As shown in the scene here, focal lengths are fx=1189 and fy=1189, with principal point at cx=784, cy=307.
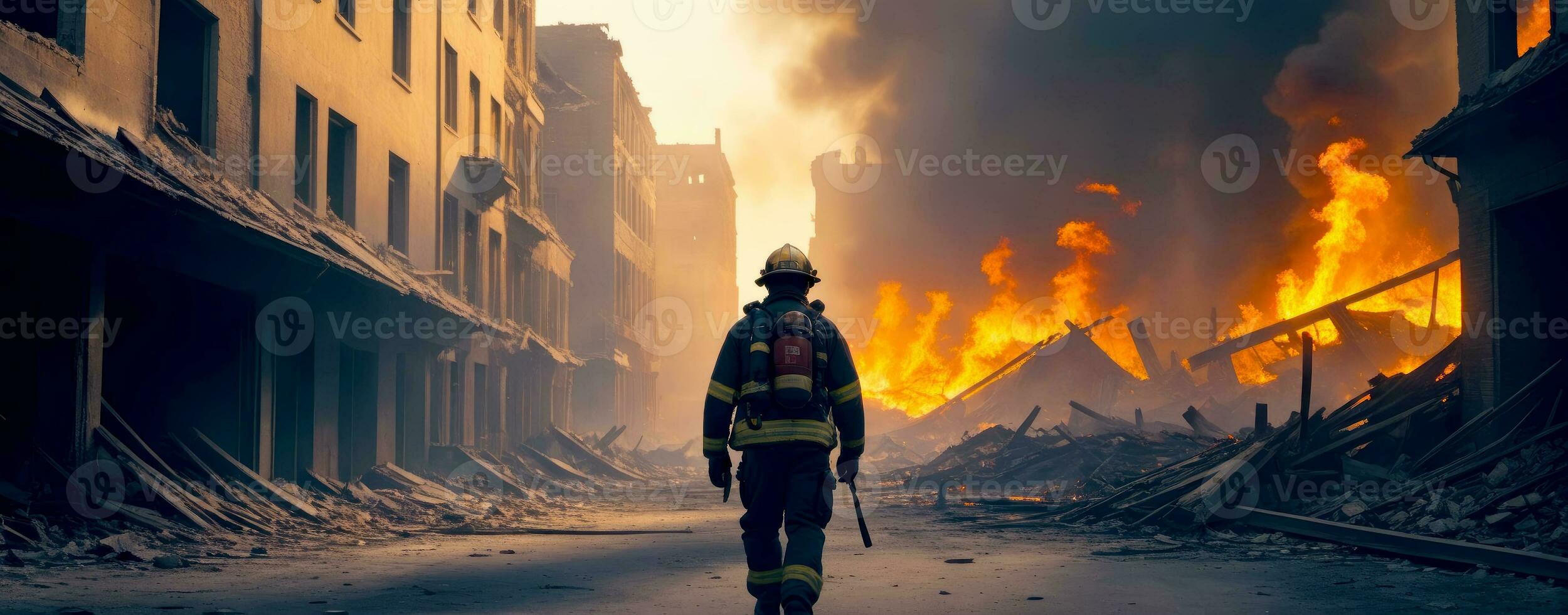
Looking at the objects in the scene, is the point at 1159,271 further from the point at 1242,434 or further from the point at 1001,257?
the point at 1242,434

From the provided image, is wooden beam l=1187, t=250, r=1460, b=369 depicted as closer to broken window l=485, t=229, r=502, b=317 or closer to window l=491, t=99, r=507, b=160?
broken window l=485, t=229, r=502, b=317

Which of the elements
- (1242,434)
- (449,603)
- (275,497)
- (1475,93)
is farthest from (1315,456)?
(275,497)

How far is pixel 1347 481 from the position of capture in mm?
11664

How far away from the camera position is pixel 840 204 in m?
60.3

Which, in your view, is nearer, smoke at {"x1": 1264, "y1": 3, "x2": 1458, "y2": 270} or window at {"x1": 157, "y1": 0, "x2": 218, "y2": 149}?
window at {"x1": 157, "y1": 0, "x2": 218, "y2": 149}

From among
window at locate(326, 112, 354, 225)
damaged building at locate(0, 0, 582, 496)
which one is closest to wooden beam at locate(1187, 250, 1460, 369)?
damaged building at locate(0, 0, 582, 496)

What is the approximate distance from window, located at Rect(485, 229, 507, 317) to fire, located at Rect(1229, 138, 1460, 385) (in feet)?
63.1

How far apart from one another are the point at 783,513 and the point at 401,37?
53.8 feet

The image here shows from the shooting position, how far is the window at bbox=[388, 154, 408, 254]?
1958 cm

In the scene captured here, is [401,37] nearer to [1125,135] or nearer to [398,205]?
[398,205]

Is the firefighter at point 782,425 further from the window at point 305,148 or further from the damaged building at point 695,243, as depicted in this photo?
the damaged building at point 695,243

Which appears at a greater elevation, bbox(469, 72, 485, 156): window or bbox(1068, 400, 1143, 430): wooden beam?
bbox(469, 72, 485, 156): window

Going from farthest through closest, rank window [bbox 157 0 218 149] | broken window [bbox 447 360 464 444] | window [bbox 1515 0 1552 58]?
broken window [bbox 447 360 464 444] → window [bbox 1515 0 1552 58] → window [bbox 157 0 218 149]

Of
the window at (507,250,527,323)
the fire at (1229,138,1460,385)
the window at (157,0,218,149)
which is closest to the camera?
the window at (157,0,218,149)
